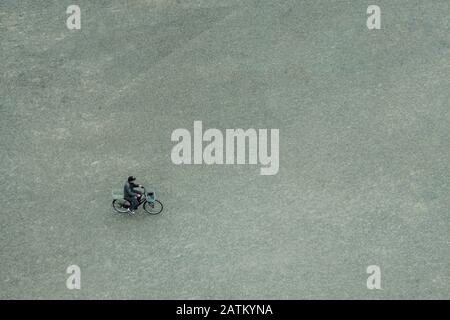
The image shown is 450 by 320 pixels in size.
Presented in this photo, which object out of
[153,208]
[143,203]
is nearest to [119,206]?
[143,203]

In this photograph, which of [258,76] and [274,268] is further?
[258,76]

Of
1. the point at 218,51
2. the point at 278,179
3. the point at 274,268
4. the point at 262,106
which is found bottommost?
the point at 274,268

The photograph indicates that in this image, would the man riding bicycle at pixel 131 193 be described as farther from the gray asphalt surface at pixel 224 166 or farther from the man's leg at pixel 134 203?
the gray asphalt surface at pixel 224 166

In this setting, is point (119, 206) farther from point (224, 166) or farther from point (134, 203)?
point (224, 166)

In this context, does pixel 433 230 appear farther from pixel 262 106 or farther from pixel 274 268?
pixel 262 106
